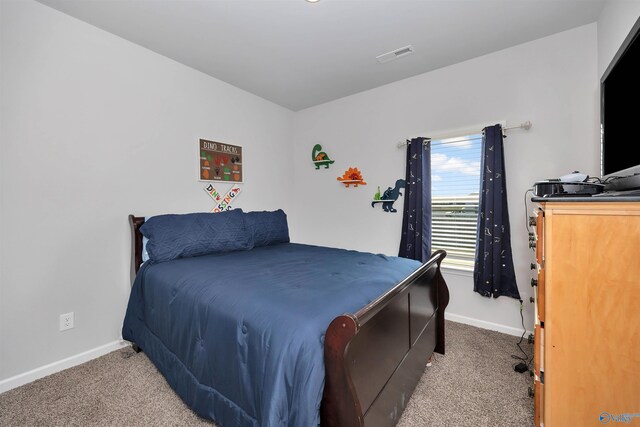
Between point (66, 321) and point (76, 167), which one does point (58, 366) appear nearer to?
point (66, 321)

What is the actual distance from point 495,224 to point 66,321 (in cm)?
351

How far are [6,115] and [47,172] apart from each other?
39 cm

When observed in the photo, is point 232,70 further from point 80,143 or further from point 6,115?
point 6,115

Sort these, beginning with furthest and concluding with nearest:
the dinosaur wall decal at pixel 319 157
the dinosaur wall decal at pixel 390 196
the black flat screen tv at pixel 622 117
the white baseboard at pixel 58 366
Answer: the dinosaur wall decal at pixel 319 157
the dinosaur wall decal at pixel 390 196
the white baseboard at pixel 58 366
the black flat screen tv at pixel 622 117

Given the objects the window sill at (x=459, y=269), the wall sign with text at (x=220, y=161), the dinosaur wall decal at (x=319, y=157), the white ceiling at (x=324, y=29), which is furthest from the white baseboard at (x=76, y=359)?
the white ceiling at (x=324, y=29)

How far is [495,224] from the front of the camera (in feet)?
8.07

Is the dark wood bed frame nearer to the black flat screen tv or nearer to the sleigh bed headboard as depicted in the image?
the black flat screen tv

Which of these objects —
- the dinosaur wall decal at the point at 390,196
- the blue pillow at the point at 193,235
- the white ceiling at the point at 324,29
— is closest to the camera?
the white ceiling at the point at 324,29

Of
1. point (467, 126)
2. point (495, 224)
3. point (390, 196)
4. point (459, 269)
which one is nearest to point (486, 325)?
point (459, 269)

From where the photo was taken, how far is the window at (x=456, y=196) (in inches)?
108

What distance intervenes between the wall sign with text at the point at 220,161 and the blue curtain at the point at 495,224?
2.56m

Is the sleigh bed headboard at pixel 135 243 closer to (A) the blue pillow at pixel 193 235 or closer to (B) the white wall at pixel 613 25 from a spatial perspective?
(A) the blue pillow at pixel 193 235

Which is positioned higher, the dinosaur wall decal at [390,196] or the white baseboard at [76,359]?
the dinosaur wall decal at [390,196]

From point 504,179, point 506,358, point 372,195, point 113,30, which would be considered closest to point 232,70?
point 113,30
